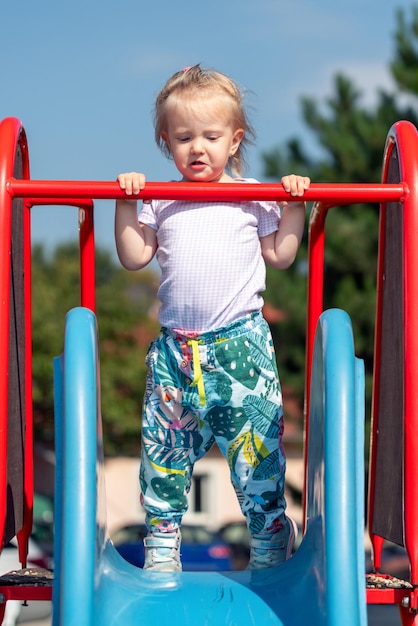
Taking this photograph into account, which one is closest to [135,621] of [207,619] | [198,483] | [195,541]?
[207,619]

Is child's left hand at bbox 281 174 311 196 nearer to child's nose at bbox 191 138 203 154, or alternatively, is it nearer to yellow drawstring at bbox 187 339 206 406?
child's nose at bbox 191 138 203 154

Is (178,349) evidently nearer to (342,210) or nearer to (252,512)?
(252,512)

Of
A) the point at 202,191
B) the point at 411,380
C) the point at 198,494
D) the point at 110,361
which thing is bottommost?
the point at 198,494

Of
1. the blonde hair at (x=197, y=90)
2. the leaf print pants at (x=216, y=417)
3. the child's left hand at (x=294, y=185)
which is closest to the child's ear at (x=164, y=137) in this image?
the blonde hair at (x=197, y=90)

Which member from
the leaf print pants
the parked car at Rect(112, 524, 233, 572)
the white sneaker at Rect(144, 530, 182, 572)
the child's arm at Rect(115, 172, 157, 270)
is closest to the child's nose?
the child's arm at Rect(115, 172, 157, 270)

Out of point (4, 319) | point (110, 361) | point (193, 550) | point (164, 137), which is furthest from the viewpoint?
point (110, 361)

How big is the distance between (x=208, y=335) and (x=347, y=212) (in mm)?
17143

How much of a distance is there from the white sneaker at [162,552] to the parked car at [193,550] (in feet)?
28.8

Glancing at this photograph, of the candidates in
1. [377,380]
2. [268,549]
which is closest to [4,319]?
[268,549]

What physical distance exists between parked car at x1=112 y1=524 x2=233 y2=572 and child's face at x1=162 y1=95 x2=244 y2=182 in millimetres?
9032

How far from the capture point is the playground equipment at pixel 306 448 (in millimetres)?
2621

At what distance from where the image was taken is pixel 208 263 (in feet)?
10.9

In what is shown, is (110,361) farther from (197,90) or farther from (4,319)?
(4,319)

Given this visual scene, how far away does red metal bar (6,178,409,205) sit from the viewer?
3.16 meters
